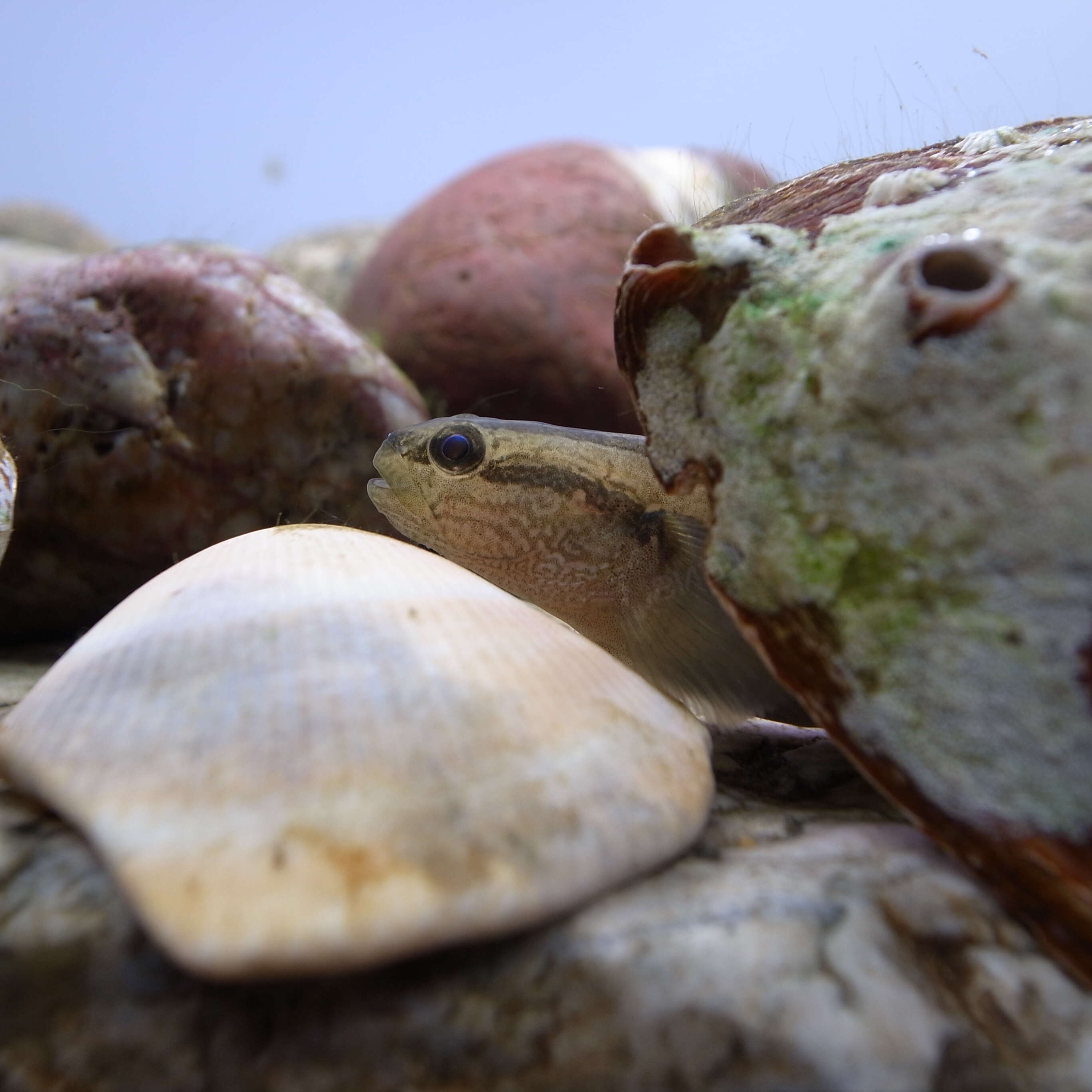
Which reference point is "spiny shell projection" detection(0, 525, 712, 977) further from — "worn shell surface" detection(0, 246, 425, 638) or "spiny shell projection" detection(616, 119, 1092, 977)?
"worn shell surface" detection(0, 246, 425, 638)

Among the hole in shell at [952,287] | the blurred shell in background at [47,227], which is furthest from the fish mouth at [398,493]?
the blurred shell in background at [47,227]

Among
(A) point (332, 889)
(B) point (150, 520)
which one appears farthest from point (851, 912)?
(B) point (150, 520)

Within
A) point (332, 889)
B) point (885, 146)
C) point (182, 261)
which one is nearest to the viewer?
point (332, 889)

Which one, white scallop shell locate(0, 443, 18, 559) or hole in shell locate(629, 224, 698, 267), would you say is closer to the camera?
hole in shell locate(629, 224, 698, 267)

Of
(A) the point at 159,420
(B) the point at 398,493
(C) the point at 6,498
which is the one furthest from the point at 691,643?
(A) the point at 159,420

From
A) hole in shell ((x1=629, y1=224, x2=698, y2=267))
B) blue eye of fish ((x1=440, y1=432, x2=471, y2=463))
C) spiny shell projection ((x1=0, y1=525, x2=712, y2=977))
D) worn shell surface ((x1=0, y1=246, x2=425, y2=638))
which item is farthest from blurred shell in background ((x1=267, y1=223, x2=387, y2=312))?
spiny shell projection ((x1=0, y1=525, x2=712, y2=977))

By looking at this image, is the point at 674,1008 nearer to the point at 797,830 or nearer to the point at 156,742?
the point at 797,830
